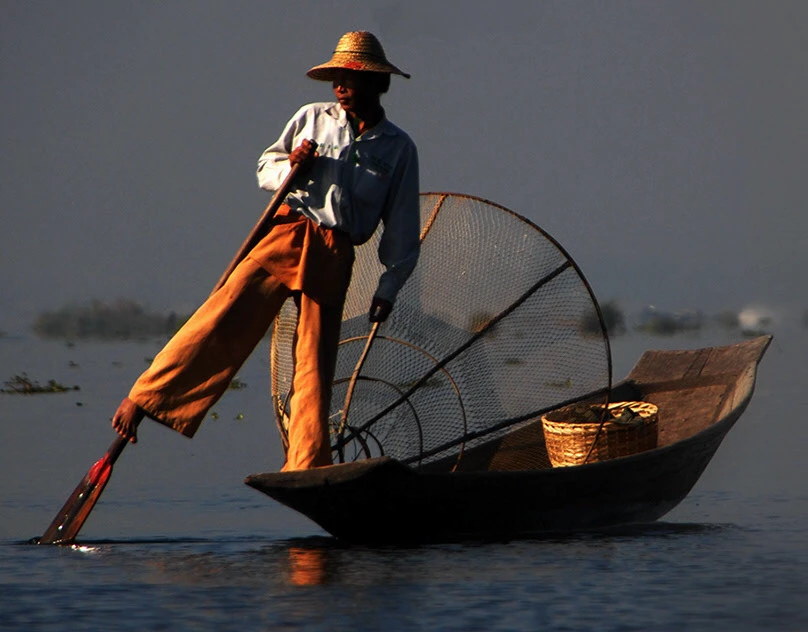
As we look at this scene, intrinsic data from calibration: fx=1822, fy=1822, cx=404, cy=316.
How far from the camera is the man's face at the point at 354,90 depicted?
7.20 metres

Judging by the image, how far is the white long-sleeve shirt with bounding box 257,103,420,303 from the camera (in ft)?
23.6

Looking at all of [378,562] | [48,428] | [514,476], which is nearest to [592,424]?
[514,476]

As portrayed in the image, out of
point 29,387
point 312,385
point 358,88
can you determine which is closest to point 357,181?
A: point 358,88

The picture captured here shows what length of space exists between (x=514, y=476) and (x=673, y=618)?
1.45 meters

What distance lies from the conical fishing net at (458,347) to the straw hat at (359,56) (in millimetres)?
1181

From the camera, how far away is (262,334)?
7344 mm

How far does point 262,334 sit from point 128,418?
0.63 m

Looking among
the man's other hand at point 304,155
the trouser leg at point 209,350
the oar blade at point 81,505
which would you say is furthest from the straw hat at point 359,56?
the oar blade at point 81,505

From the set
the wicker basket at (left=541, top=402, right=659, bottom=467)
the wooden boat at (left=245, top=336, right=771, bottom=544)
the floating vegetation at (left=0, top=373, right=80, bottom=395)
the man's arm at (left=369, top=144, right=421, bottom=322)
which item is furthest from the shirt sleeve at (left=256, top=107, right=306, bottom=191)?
the floating vegetation at (left=0, top=373, right=80, bottom=395)

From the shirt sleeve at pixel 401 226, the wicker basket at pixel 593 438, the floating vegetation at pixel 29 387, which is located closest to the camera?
the shirt sleeve at pixel 401 226

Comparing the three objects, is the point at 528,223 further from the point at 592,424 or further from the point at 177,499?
the point at 177,499

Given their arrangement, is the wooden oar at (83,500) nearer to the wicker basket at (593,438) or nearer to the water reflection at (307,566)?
the water reflection at (307,566)

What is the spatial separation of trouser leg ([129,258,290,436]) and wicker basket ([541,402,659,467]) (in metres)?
1.65

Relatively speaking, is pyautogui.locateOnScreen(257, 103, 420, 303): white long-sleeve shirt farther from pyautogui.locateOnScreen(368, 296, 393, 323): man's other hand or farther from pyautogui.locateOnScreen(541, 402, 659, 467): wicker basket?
pyautogui.locateOnScreen(541, 402, 659, 467): wicker basket
